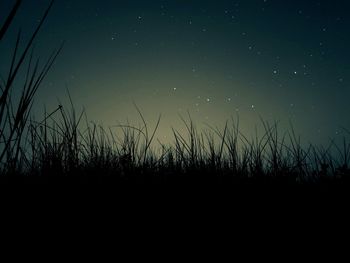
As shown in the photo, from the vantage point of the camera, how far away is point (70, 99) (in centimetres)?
248

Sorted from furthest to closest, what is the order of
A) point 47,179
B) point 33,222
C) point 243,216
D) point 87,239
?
1. point 47,179
2. point 243,216
3. point 33,222
4. point 87,239

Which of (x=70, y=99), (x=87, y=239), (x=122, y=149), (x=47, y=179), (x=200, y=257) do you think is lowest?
(x=200, y=257)

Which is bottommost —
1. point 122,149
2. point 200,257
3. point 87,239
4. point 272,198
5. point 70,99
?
point 200,257

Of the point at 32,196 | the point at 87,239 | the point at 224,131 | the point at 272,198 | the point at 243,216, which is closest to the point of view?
the point at 87,239

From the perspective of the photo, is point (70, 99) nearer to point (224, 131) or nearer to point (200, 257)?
point (224, 131)

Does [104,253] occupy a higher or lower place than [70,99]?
lower

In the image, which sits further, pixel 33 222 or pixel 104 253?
pixel 33 222

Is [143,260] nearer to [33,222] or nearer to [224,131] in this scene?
[33,222]

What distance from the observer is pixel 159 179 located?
7.50ft

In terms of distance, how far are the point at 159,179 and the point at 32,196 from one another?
839mm

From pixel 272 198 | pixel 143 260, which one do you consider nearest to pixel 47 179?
pixel 143 260

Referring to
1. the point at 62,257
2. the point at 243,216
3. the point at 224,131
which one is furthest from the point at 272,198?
the point at 62,257

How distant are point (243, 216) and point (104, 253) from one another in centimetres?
72

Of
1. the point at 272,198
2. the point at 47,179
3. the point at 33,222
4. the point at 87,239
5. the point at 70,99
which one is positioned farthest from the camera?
the point at 70,99
